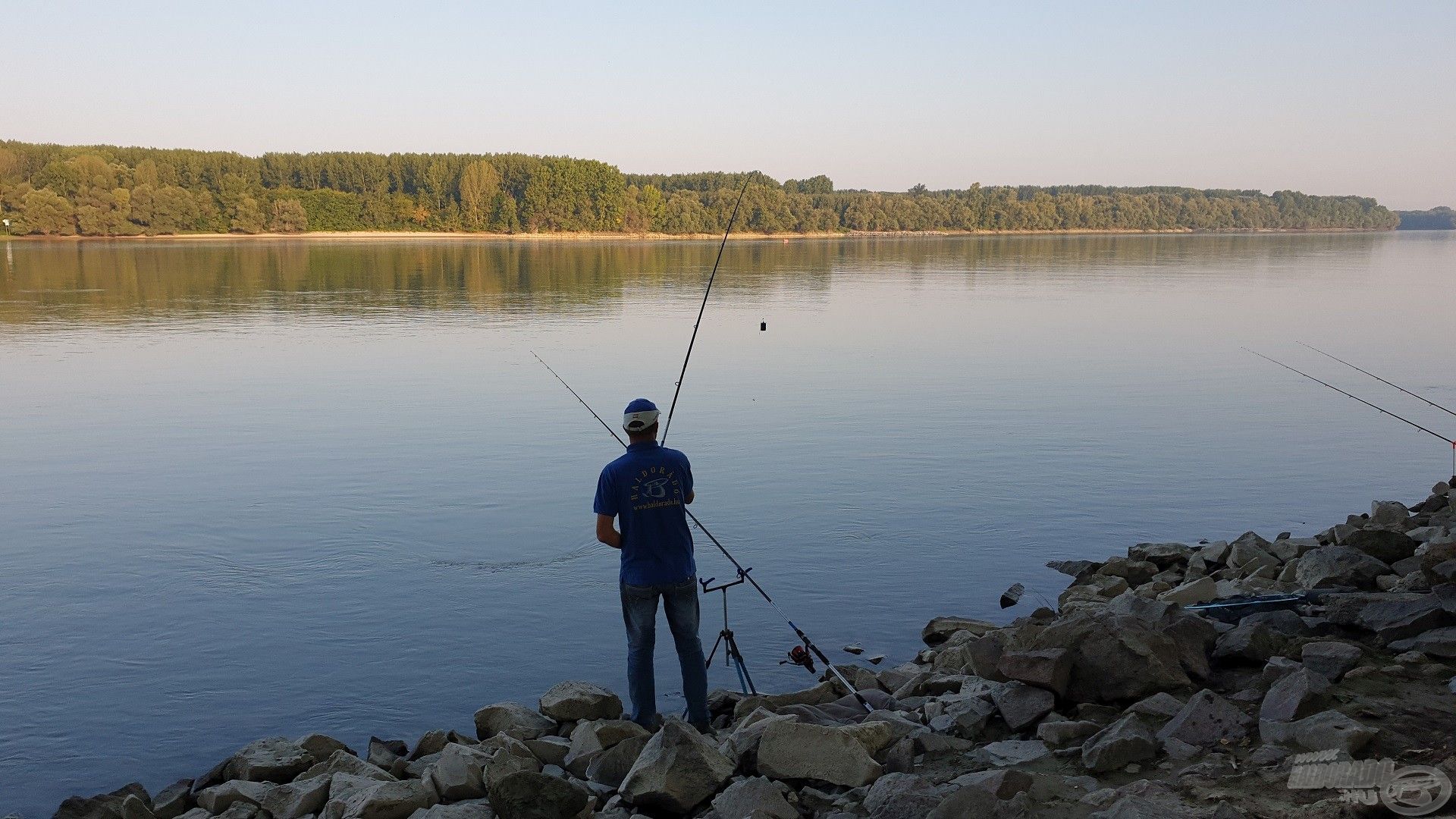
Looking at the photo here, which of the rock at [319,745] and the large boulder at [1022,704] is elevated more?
the large boulder at [1022,704]

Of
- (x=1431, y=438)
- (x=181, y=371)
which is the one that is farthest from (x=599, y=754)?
(x=181, y=371)

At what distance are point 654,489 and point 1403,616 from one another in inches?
192

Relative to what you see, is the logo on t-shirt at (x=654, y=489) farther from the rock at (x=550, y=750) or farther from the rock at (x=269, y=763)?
the rock at (x=269, y=763)

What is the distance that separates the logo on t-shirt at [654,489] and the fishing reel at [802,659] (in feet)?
8.47

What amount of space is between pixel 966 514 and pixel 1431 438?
32.1ft

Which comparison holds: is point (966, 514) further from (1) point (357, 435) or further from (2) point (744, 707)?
(1) point (357, 435)

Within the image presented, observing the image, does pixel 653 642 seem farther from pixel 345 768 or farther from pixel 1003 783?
pixel 1003 783

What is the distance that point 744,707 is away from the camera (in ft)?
25.8

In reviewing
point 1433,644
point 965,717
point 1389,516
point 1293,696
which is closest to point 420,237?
point 1389,516

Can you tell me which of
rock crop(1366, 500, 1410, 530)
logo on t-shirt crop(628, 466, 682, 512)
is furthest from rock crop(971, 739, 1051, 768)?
rock crop(1366, 500, 1410, 530)

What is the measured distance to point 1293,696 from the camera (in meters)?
5.94

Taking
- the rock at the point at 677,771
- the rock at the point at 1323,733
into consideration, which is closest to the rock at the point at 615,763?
the rock at the point at 677,771

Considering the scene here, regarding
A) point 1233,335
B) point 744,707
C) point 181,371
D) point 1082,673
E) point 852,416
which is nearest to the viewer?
point 1082,673

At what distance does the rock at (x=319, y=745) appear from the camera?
747 cm
